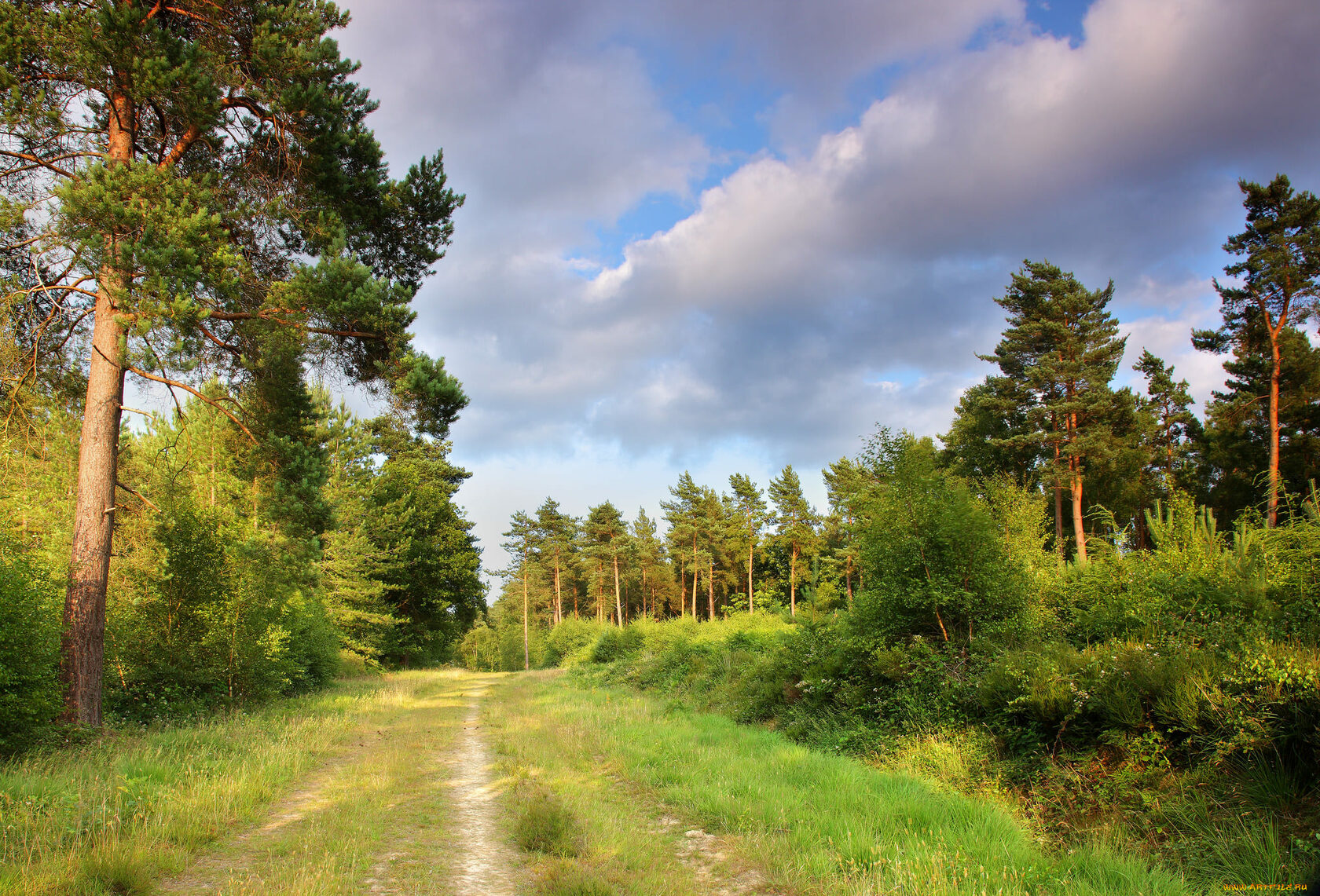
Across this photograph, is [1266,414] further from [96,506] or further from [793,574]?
[96,506]

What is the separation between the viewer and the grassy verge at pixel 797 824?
425 cm

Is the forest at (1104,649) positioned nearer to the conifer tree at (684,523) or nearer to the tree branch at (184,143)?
the tree branch at (184,143)

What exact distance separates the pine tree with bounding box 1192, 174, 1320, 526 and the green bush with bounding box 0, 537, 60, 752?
31.8m

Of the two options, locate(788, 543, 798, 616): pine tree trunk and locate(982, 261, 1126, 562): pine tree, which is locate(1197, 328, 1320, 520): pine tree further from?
locate(788, 543, 798, 616): pine tree trunk

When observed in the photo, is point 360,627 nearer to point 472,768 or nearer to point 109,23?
point 472,768

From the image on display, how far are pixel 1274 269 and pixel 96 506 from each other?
33.5 metres

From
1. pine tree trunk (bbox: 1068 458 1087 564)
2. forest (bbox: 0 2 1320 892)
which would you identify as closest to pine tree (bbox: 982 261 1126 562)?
pine tree trunk (bbox: 1068 458 1087 564)

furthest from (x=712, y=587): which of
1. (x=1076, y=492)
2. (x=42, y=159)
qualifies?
(x=42, y=159)

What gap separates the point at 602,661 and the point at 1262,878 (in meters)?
28.3

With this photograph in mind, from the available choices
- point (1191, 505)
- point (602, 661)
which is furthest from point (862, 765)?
point (602, 661)

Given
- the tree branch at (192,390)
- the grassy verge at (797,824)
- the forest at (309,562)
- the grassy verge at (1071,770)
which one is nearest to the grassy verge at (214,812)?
the forest at (309,562)

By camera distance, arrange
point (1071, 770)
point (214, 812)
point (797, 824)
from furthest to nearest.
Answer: point (1071, 770) < point (214, 812) < point (797, 824)

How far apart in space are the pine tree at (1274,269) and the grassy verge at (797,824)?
23567mm

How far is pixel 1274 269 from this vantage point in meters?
20.9
